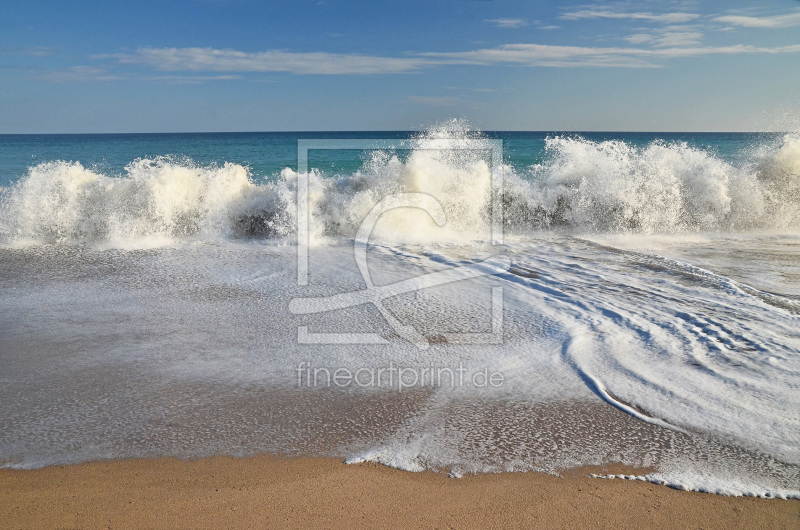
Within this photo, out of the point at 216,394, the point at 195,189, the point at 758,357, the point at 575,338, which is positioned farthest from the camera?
the point at 195,189

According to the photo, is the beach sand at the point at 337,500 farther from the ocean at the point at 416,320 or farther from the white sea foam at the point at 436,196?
the white sea foam at the point at 436,196

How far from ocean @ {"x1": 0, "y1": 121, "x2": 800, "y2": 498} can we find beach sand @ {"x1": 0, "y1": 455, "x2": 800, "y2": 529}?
111mm

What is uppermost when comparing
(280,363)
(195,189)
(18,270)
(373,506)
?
(195,189)

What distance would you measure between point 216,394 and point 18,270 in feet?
15.3

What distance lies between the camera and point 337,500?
8.24ft

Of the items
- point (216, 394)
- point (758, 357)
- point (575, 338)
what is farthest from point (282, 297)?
point (758, 357)

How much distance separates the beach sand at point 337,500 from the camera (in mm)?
2383

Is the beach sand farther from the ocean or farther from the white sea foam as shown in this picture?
the white sea foam

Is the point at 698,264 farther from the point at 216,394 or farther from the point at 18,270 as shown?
the point at 18,270

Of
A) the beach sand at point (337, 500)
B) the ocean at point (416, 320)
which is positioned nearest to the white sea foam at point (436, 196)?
the ocean at point (416, 320)

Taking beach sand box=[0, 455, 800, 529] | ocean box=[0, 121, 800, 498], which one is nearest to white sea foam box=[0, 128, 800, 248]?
ocean box=[0, 121, 800, 498]

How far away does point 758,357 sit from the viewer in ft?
12.9

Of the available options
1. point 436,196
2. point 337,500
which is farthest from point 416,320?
point 436,196

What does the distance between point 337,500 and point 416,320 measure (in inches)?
99.0
